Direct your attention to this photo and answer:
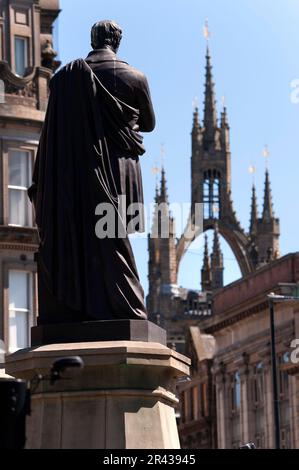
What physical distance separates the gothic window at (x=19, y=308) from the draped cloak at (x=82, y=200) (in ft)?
91.9

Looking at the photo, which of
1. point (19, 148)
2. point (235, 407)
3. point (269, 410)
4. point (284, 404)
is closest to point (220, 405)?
point (235, 407)

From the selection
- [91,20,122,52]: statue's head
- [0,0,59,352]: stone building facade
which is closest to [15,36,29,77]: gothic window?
[0,0,59,352]: stone building facade

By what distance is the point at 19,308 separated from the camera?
43781 millimetres

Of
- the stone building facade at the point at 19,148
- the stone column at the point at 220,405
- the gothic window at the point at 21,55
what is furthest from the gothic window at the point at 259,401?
the gothic window at the point at 21,55

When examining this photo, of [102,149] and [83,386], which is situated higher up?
[102,149]

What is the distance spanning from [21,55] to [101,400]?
33.4m

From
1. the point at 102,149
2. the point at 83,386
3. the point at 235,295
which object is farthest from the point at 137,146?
the point at 235,295

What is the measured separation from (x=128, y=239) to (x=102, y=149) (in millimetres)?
790

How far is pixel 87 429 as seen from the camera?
1405cm

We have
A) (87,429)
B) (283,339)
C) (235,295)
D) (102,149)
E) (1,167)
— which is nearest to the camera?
(87,429)

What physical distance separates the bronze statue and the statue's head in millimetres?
244

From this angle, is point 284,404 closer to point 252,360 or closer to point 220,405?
point 252,360

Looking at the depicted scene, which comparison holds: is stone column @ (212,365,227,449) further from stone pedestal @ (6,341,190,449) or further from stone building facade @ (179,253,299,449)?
stone pedestal @ (6,341,190,449)
